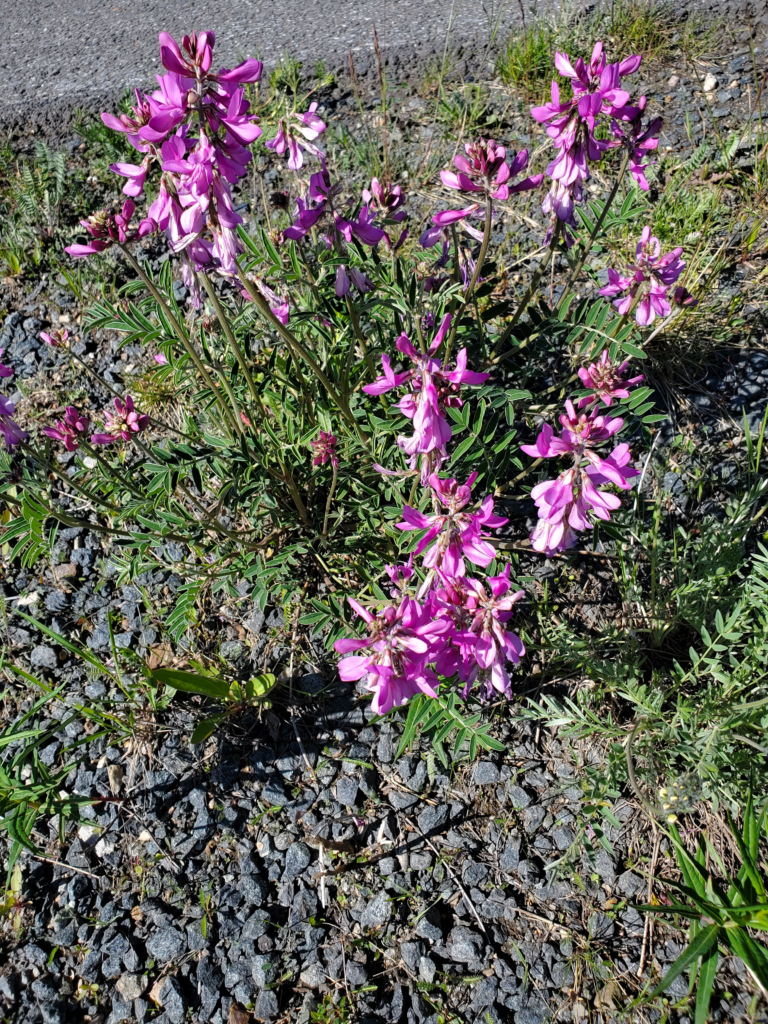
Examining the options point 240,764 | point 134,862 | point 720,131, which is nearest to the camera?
point 134,862

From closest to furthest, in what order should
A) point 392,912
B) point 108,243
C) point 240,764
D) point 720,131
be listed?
point 108,243 → point 392,912 → point 240,764 → point 720,131

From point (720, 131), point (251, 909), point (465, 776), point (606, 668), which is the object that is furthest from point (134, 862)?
point (720, 131)

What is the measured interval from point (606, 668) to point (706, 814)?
0.49 meters

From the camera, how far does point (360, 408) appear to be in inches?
102

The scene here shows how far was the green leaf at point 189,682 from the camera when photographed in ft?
7.34

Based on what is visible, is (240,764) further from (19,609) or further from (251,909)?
(19,609)

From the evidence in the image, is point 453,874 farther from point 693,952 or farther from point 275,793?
point 693,952

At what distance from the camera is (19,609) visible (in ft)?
9.10

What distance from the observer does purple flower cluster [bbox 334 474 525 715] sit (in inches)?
61.8

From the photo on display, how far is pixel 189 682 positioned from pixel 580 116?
75.3 inches

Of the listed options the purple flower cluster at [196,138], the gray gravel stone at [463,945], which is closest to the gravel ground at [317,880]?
the gray gravel stone at [463,945]

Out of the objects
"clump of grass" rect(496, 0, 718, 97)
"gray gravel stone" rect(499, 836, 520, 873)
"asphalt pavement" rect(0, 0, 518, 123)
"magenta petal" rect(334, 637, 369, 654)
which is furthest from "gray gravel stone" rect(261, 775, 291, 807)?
"asphalt pavement" rect(0, 0, 518, 123)

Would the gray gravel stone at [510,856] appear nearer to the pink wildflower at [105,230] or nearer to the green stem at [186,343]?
the green stem at [186,343]

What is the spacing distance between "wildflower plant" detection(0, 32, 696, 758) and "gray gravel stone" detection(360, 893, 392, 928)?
500 millimetres
